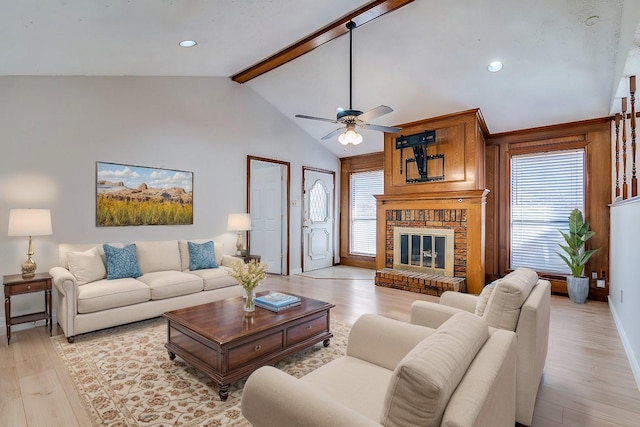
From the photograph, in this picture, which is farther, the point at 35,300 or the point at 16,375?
the point at 35,300

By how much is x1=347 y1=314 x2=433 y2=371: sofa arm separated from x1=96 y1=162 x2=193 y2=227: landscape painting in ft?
12.2

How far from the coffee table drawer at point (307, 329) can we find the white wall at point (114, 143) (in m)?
2.92

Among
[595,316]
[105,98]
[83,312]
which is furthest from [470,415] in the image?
[105,98]

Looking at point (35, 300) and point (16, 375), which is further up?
point (35, 300)

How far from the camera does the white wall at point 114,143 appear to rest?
357cm

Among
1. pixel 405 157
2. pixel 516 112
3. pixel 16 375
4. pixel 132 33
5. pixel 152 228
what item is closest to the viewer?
pixel 16 375

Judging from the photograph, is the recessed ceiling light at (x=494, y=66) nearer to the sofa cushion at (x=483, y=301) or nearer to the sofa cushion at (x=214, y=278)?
the sofa cushion at (x=483, y=301)

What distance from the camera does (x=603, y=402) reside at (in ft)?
7.38

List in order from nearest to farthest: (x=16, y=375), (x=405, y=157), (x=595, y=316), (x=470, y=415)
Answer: (x=470, y=415), (x=16, y=375), (x=595, y=316), (x=405, y=157)

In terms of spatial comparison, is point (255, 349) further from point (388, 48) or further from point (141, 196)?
point (388, 48)

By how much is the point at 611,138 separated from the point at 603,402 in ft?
13.4

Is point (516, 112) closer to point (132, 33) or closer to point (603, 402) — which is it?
point (603, 402)

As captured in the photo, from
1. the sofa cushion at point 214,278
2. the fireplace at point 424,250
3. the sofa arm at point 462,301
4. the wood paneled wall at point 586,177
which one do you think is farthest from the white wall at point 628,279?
the sofa cushion at point 214,278

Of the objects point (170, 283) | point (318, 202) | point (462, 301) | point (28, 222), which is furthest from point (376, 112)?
point (318, 202)
